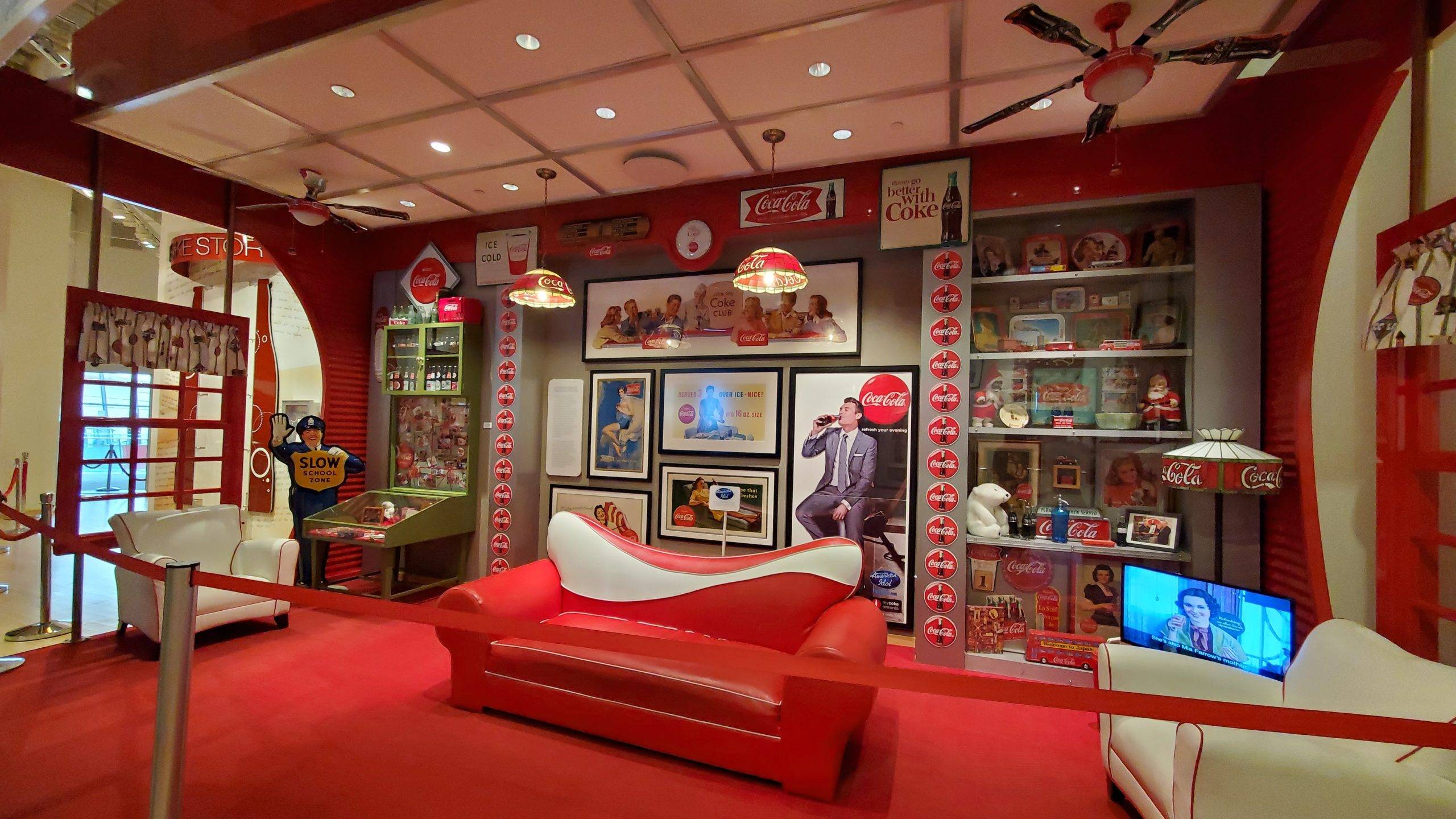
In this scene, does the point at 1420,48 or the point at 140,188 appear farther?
the point at 140,188

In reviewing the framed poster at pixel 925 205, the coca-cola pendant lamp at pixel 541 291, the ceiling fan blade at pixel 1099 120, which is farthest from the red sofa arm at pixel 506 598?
the ceiling fan blade at pixel 1099 120

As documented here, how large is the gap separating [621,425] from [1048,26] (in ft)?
12.9

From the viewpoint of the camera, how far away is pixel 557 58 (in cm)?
305

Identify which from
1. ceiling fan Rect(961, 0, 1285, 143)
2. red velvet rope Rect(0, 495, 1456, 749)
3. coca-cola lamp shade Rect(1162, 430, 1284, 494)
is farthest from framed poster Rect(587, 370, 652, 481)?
coca-cola lamp shade Rect(1162, 430, 1284, 494)

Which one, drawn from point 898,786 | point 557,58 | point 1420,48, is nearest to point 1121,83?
point 1420,48

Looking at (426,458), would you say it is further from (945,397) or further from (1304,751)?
(1304,751)

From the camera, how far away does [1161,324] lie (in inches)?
142

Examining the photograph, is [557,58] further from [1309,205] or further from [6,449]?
[6,449]

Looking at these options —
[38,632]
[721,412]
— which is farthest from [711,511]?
[38,632]

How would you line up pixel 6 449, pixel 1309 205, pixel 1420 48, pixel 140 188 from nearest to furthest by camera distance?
pixel 1420 48, pixel 1309 205, pixel 140 188, pixel 6 449

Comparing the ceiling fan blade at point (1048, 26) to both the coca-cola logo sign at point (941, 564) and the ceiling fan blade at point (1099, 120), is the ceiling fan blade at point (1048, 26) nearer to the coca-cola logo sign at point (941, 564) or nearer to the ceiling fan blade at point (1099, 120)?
the ceiling fan blade at point (1099, 120)

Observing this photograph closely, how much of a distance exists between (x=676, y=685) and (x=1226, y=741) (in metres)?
→ 1.94

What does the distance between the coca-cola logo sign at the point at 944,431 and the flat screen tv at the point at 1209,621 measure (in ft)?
3.95

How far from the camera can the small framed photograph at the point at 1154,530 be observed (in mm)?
3510
